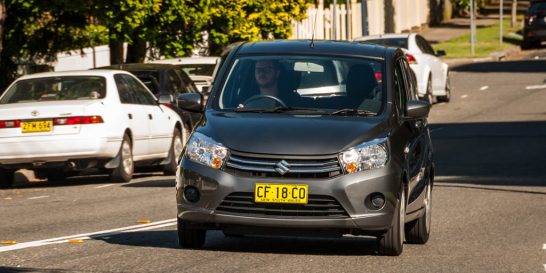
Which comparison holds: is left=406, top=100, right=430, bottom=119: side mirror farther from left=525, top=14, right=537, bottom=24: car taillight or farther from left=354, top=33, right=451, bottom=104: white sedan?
left=525, top=14, right=537, bottom=24: car taillight

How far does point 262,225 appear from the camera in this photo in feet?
33.9

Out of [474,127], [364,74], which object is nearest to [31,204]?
[364,74]

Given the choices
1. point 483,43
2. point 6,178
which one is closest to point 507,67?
point 483,43

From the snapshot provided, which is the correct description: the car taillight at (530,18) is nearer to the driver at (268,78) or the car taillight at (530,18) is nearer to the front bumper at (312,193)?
the driver at (268,78)

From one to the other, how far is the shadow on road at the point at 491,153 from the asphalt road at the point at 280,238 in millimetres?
26

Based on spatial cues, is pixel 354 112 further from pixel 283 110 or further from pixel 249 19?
pixel 249 19

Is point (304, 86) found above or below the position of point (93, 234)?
above

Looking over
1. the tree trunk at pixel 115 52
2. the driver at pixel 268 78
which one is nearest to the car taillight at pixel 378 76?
the driver at pixel 268 78

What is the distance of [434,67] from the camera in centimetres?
3256

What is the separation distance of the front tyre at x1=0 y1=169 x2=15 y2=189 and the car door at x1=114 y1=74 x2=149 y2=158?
1.67m

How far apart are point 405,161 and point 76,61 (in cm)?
2454

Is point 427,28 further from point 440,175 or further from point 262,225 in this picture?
point 262,225

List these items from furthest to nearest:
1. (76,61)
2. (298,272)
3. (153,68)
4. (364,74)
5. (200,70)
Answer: (76,61) → (200,70) → (153,68) → (364,74) → (298,272)

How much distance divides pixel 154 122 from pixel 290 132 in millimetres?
10322
